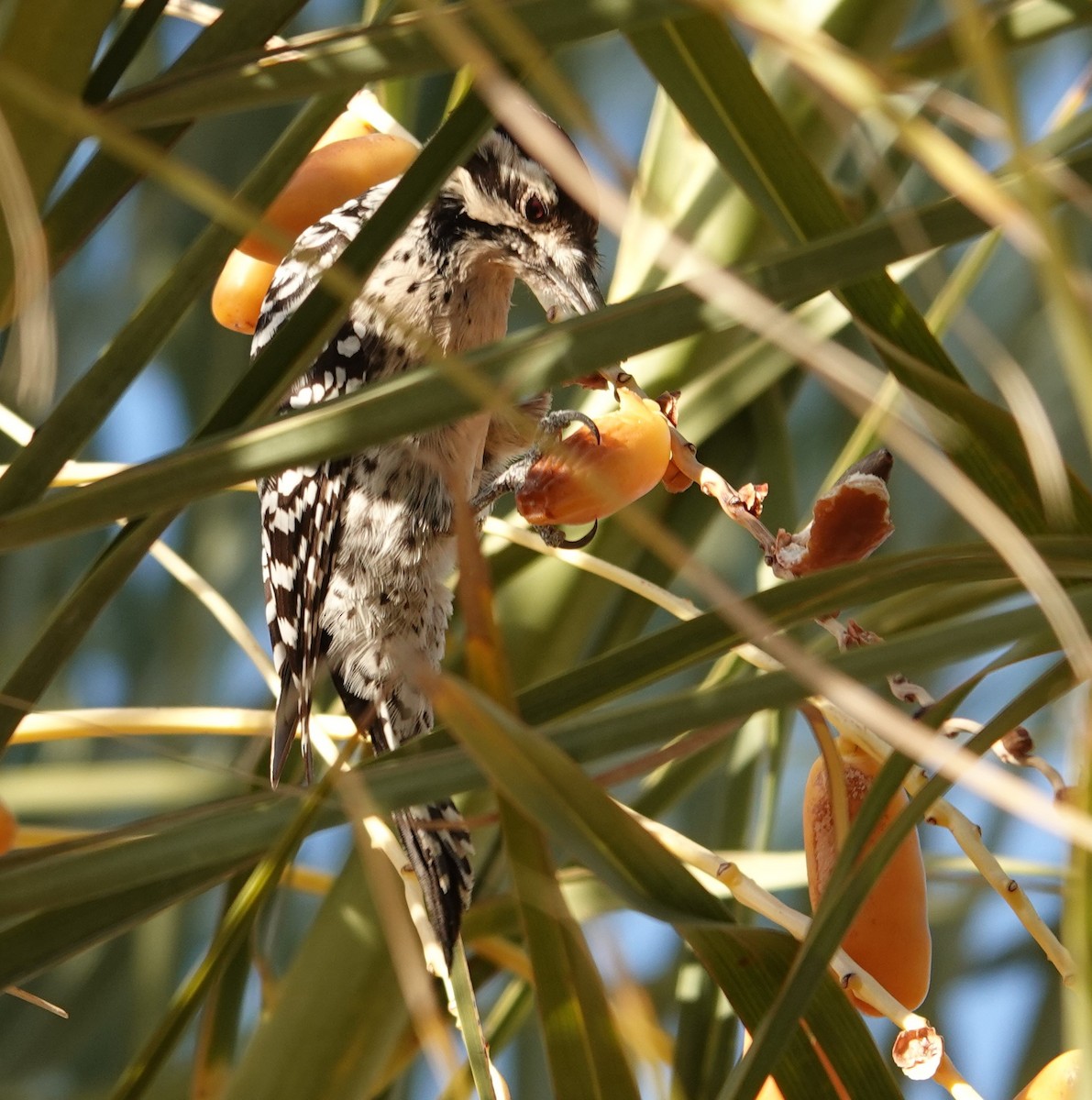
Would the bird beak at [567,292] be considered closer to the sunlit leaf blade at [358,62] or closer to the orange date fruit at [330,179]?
the orange date fruit at [330,179]

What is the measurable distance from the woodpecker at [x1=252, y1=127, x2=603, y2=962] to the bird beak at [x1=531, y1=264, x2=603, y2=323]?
0.15ft

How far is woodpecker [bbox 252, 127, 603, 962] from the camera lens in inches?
37.5

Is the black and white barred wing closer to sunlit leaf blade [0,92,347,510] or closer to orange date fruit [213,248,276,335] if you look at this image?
orange date fruit [213,248,276,335]

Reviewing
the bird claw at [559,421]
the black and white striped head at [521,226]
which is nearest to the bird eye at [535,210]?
the black and white striped head at [521,226]

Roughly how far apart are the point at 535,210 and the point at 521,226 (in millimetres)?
28

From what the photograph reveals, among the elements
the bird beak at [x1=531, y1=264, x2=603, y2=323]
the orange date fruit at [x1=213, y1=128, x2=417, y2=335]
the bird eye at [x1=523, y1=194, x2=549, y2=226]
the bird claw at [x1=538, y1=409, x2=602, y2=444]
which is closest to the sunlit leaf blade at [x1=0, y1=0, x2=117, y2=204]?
the orange date fruit at [x1=213, y1=128, x2=417, y2=335]

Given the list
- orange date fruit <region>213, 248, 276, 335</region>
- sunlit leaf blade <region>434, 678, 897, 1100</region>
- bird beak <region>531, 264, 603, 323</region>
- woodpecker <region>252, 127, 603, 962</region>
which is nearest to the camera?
sunlit leaf blade <region>434, 678, 897, 1100</region>

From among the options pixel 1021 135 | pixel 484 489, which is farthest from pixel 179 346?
pixel 1021 135

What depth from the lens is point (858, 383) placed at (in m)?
0.20

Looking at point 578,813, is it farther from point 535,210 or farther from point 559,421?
point 535,210

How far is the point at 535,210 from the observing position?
2.98ft

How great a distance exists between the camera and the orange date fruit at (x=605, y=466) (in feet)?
1.62

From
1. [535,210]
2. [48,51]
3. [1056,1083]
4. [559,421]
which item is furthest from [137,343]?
[535,210]

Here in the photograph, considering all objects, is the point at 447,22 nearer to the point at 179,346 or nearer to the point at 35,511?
the point at 35,511
